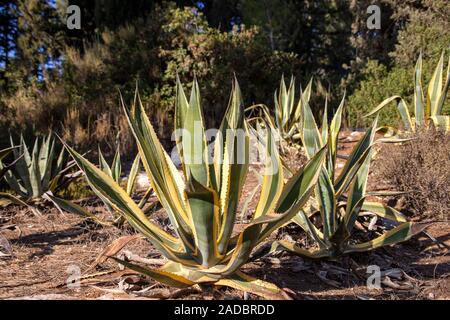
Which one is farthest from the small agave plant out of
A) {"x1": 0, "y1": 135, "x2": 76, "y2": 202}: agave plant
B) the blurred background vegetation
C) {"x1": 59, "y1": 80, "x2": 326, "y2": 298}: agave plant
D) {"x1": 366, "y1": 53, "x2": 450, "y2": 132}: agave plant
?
{"x1": 59, "y1": 80, "x2": 326, "y2": 298}: agave plant

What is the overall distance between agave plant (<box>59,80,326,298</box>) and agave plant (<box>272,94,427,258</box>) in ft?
1.13

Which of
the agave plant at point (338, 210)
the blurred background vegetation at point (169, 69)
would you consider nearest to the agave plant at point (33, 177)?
the blurred background vegetation at point (169, 69)

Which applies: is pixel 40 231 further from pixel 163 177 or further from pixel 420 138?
pixel 420 138

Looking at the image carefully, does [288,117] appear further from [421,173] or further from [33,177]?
[33,177]

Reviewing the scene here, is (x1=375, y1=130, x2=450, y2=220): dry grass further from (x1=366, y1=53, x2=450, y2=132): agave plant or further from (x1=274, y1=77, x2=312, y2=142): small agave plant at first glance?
(x1=274, y1=77, x2=312, y2=142): small agave plant

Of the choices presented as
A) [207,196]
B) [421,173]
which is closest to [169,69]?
[421,173]

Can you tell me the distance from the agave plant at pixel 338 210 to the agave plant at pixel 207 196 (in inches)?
13.5

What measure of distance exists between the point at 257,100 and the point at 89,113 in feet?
9.69

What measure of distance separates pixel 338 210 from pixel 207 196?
1.35 meters

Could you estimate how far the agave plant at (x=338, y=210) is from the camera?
2812mm

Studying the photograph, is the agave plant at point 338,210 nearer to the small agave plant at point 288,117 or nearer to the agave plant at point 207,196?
the agave plant at point 207,196

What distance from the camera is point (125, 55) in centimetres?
971

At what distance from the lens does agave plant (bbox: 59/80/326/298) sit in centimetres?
227

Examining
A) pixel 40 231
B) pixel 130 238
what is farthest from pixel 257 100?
pixel 130 238
